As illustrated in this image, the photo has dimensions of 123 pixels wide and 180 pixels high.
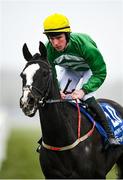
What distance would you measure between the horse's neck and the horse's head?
0.23 meters

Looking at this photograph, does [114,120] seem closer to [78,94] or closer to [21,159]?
[78,94]

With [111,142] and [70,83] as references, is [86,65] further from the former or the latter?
[111,142]

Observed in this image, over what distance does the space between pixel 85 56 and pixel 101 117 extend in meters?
0.85

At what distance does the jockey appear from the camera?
33.2ft

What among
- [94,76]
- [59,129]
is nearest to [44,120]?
[59,129]

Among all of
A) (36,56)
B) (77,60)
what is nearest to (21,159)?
(77,60)

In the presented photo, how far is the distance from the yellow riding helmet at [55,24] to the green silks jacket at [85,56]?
9.7 inches

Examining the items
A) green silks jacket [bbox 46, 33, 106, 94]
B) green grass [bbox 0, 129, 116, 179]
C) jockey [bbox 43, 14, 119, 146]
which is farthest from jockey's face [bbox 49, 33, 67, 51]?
green grass [bbox 0, 129, 116, 179]

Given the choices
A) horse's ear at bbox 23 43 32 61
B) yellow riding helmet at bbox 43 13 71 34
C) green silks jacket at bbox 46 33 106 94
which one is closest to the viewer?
horse's ear at bbox 23 43 32 61

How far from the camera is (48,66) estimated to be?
9.77 meters

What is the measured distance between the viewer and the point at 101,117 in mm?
10703

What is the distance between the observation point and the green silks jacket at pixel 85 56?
10.3 metres

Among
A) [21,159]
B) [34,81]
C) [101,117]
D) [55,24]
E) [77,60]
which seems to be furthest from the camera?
[21,159]

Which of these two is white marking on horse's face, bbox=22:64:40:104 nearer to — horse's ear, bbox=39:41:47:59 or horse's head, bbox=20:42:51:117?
horse's head, bbox=20:42:51:117
